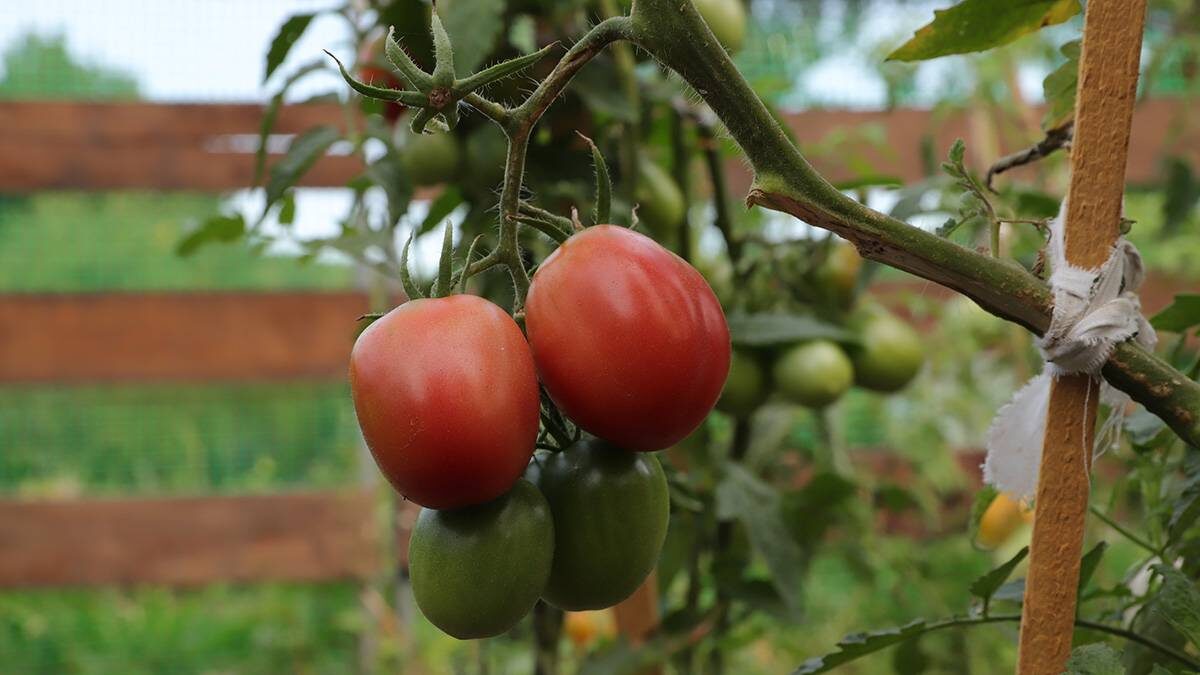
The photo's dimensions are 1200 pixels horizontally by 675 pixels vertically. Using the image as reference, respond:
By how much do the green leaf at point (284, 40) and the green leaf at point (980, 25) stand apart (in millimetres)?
414

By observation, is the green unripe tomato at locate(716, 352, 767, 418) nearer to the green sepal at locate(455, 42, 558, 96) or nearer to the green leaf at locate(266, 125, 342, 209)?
the green leaf at locate(266, 125, 342, 209)

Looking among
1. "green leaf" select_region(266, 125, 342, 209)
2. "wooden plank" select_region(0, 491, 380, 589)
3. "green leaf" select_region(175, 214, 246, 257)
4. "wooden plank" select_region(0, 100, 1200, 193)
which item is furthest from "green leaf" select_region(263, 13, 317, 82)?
"wooden plank" select_region(0, 491, 380, 589)

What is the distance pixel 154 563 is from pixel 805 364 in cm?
164

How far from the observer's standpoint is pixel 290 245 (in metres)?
0.91

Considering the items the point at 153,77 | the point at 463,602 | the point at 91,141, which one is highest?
the point at 153,77

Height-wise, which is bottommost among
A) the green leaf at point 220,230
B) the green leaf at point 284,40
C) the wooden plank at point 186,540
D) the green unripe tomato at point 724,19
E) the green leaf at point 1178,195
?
the wooden plank at point 186,540

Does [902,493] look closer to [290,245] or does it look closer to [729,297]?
[729,297]

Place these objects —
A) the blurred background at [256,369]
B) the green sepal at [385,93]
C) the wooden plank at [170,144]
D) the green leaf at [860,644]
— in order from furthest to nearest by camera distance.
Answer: the wooden plank at [170,144], the blurred background at [256,369], the green leaf at [860,644], the green sepal at [385,93]

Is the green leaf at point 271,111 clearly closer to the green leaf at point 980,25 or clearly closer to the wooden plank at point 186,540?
the green leaf at point 980,25

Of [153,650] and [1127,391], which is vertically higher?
[1127,391]

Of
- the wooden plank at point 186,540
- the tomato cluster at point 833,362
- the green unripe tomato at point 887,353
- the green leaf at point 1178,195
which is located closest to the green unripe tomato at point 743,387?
the tomato cluster at point 833,362

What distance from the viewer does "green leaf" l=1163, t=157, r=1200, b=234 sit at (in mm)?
1122

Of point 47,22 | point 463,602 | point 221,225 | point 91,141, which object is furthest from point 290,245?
point 47,22

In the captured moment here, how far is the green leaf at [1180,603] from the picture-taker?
401 millimetres
